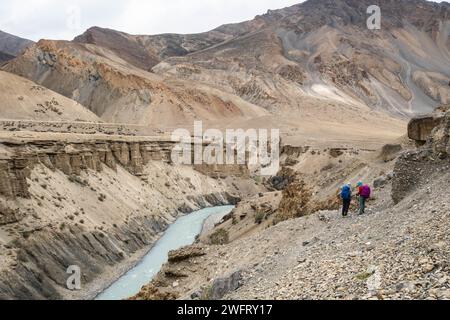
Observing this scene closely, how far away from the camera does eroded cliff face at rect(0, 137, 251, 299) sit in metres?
22.4

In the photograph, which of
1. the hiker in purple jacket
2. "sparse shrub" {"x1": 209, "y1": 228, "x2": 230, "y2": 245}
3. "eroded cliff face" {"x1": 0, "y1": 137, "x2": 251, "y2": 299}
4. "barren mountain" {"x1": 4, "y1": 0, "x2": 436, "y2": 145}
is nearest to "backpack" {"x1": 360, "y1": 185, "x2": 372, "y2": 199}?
the hiker in purple jacket

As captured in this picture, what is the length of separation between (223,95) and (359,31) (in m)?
61.7

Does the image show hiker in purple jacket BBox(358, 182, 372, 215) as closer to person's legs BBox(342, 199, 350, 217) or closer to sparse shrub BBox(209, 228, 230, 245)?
person's legs BBox(342, 199, 350, 217)

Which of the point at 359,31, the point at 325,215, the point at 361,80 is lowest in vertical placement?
the point at 325,215

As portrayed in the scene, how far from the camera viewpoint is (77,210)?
29547 millimetres

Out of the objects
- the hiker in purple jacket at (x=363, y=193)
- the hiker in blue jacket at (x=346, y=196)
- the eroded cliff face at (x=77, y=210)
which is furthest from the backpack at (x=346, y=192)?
the eroded cliff face at (x=77, y=210)

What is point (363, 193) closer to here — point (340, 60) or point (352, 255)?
point (352, 255)

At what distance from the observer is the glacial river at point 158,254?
24.0 meters

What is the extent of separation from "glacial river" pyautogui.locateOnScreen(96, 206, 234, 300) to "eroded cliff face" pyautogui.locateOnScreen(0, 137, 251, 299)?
63 centimetres

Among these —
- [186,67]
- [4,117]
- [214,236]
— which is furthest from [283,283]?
[186,67]

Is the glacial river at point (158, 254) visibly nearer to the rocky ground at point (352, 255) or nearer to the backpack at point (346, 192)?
the rocky ground at point (352, 255)

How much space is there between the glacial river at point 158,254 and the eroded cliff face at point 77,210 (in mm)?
633
